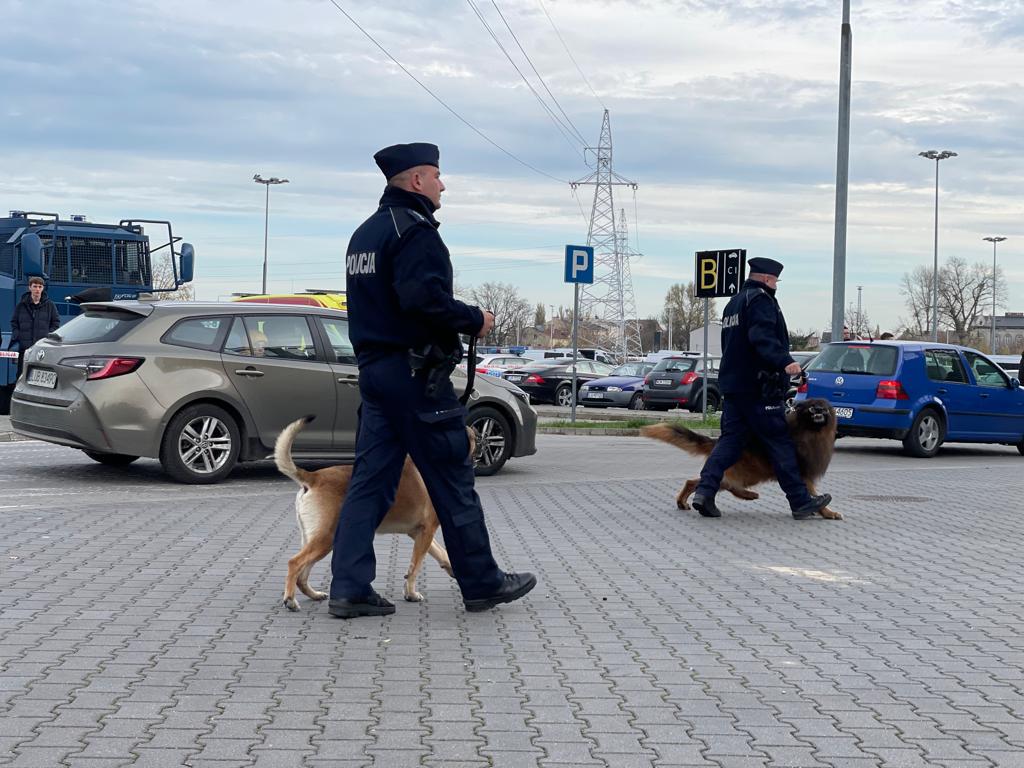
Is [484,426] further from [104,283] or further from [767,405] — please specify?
[104,283]

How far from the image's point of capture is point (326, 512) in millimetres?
6363

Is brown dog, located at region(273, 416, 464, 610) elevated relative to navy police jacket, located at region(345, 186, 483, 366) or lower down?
lower down

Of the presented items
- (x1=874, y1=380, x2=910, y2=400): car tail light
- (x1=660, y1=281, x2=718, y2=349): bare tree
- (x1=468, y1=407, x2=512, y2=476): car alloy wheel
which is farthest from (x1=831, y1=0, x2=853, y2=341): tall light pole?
(x1=660, y1=281, x2=718, y2=349): bare tree

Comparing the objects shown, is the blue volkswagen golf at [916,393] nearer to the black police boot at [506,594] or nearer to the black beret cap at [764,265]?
the black beret cap at [764,265]

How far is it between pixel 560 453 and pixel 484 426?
12.6 feet

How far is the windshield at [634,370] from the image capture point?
36875 mm

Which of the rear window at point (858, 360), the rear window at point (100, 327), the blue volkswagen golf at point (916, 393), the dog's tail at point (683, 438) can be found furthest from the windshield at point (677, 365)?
the dog's tail at point (683, 438)

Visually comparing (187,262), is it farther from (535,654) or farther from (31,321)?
(535,654)

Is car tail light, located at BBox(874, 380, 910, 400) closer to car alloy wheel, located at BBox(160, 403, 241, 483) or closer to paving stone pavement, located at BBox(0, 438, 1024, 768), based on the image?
paving stone pavement, located at BBox(0, 438, 1024, 768)

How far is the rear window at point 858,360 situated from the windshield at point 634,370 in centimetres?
1799

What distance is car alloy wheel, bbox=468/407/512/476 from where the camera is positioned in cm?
1330

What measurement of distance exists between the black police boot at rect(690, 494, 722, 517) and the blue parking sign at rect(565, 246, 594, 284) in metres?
11.6

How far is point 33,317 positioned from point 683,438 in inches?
443

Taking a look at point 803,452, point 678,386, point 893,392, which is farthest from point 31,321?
point 678,386
